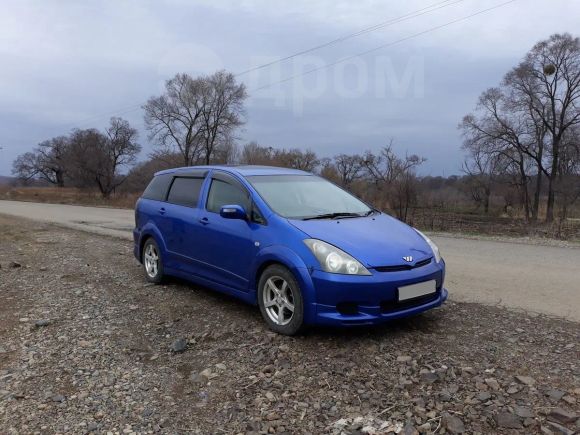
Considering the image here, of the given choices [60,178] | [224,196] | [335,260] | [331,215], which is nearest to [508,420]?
[335,260]

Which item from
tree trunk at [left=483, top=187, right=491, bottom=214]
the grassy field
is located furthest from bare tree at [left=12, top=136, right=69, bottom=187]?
tree trunk at [left=483, top=187, right=491, bottom=214]

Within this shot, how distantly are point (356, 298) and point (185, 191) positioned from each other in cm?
310

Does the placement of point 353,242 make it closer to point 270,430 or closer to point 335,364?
point 335,364

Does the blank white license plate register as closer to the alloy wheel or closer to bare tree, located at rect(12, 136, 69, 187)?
the alloy wheel

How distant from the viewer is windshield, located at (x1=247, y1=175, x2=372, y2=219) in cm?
505

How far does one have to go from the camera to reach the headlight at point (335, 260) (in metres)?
4.12

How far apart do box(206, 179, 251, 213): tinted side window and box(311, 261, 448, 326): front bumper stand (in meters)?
1.43

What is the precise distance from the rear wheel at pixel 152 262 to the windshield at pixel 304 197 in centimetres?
203

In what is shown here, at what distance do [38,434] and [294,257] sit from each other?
2332 millimetres

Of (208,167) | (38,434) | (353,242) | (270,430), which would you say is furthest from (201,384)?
(208,167)

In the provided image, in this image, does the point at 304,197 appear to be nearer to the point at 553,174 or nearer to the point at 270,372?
the point at 270,372

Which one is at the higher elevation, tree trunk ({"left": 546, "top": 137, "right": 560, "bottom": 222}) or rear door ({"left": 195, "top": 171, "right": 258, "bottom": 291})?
tree trunk ({"left": 546, "top": 137, "right": 560, "bottom": 222})

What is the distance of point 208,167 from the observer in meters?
6.21

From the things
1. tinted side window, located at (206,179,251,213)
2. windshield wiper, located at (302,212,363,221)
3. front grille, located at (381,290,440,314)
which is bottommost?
Result: front grille, located at (381,290,440,314)
